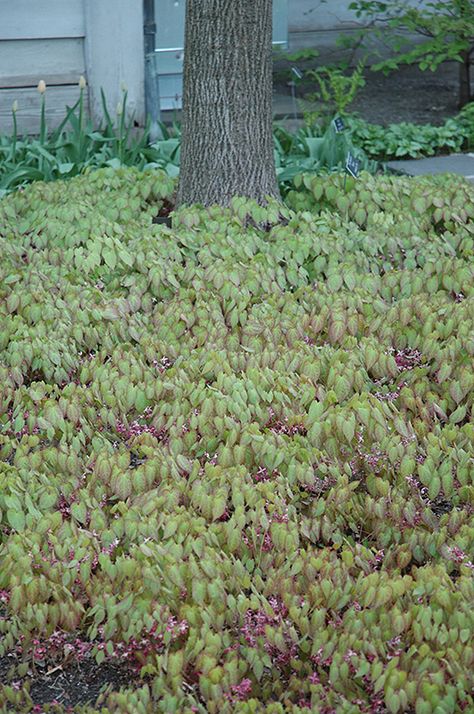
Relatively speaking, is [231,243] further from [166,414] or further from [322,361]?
[166,414]

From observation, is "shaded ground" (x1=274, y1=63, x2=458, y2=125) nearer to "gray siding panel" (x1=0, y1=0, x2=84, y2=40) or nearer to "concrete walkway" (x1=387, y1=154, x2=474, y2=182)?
"concrete walkway" (x1=387, y1=154, x2=474, y2=182)

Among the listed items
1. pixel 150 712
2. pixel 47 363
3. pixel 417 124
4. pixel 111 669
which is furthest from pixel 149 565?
pixel 417 124

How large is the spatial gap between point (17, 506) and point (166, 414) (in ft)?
2.40

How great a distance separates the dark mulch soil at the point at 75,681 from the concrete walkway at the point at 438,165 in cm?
491

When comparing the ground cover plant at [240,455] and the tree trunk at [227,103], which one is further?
the tree trunk at [227,103]

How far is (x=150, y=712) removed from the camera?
2256mm

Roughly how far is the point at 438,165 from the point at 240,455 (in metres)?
4.56

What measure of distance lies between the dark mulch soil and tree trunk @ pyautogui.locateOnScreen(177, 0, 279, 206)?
3.08 metres

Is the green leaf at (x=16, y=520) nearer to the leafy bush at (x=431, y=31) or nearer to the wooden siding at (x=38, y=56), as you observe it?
the wooden siding at (x=38, y=56)

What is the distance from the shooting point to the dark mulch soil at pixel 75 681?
242 centimetres

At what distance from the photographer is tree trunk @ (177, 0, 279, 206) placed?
16.2ft

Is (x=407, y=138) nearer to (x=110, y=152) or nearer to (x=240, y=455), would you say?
(x=110, y=152)

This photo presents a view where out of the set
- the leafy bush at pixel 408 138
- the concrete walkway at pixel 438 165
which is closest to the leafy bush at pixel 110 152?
the concrete walkway at pixel 438 165

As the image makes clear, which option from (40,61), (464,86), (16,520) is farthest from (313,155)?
(16,520)
